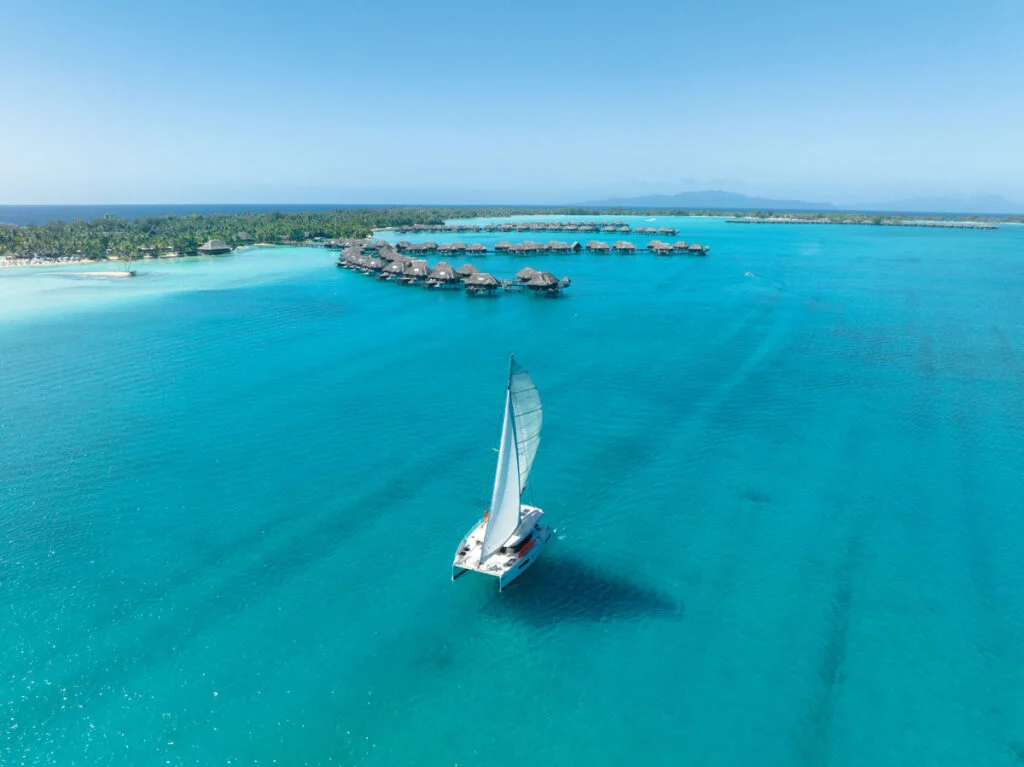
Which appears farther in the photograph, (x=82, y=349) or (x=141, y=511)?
(x=82, y=349)

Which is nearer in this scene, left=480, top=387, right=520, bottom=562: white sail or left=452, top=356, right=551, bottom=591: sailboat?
left=452, top=356, right=551, bottom=591: sailboat

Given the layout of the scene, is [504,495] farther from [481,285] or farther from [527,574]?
[481,285]

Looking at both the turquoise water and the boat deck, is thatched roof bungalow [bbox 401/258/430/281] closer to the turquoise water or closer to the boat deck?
the turquoise water

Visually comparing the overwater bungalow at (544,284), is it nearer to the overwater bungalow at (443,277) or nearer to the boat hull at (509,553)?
the overwater bungalow at (443,277)

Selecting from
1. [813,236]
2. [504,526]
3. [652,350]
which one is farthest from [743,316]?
[813,236]

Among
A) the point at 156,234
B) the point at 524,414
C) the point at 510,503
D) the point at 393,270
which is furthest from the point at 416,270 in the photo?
the point at 156,234

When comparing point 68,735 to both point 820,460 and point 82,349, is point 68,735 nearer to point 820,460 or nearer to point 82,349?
point 820,460

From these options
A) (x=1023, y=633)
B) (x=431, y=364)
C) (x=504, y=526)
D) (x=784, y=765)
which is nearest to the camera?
(x=784, y=765)

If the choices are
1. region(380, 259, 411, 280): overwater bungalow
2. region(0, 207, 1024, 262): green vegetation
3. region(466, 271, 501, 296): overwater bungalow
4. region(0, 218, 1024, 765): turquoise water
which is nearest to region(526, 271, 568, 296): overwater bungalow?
region(466, 271, 501, 296): overwater bungalow
